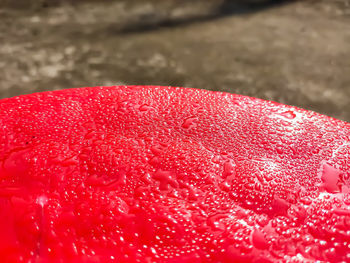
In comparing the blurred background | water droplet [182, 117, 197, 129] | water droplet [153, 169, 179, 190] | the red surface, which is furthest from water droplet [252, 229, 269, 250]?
the blurred background


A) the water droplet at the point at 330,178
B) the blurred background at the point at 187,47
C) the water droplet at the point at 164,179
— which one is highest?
the blurred background at the point at 187,47

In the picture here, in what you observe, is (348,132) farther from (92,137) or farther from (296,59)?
(296,59)

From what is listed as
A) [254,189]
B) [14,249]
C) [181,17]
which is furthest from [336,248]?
[181,17]

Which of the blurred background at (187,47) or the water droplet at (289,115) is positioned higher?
the blurred background at (187,47)

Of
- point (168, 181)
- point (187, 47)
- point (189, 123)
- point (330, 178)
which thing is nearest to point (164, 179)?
point (168, 181)

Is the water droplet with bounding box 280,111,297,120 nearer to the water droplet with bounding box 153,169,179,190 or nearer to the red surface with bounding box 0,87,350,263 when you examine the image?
the red surface with bounding box 0,87,350,263

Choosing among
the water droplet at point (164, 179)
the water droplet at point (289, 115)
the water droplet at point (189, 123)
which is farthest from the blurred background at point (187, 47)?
the water droplet at point (164, 179)

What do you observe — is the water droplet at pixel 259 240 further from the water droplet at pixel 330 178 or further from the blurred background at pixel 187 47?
the blurred background at pixel 187 47
